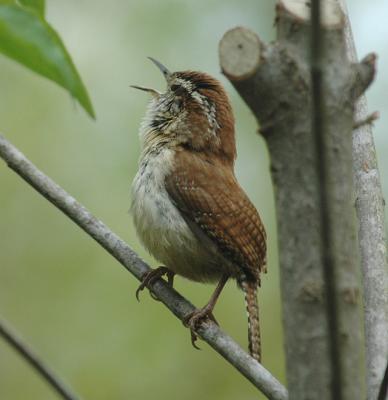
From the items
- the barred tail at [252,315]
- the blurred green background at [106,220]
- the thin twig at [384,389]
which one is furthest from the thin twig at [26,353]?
the blurred green background at [106,220]

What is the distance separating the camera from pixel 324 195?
1.50 meters

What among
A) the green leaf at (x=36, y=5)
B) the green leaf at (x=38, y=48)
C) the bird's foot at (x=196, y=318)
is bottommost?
the bird's foot at (x=196, y=318)

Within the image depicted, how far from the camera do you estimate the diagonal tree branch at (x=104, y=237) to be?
2848mm

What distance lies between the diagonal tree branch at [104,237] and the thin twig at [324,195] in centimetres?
112

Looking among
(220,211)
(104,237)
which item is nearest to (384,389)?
(104,237)

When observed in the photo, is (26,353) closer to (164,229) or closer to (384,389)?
(384,389)

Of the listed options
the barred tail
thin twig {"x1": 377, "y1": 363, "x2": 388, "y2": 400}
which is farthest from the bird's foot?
thin twig {"x1": 377, "y1": 363, "x2": 388, "y2": 400}

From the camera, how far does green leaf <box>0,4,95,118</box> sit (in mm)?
1660

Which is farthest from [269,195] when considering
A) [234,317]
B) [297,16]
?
[297,16]

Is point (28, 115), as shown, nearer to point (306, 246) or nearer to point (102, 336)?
point (102, 336)

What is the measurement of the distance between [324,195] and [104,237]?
1.85 m

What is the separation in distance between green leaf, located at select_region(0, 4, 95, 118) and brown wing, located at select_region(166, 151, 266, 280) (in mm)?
2344

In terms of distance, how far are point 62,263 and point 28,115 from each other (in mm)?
1461

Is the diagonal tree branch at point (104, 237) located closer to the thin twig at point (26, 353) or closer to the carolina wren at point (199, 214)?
the carolina wren at point (199, 214)
